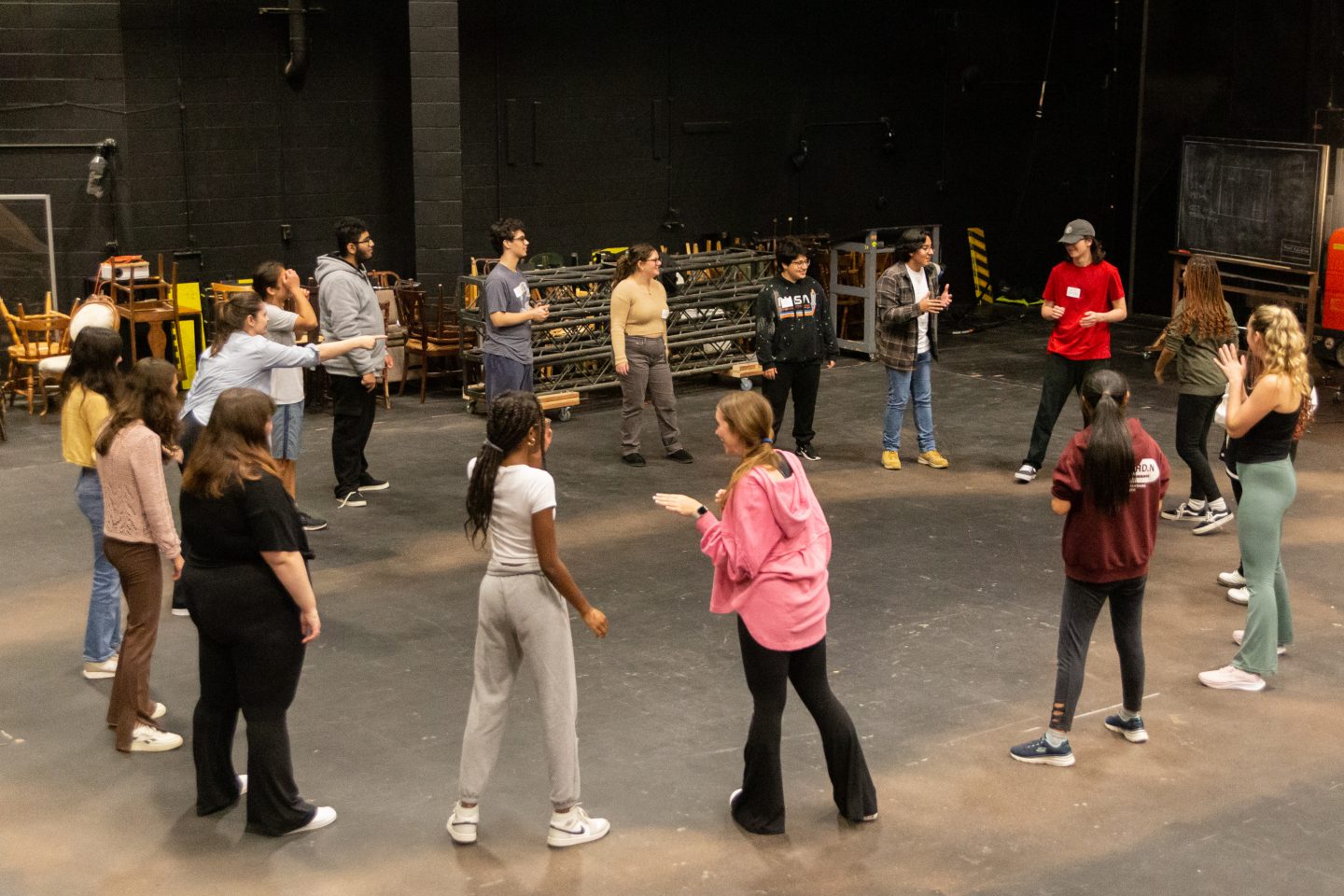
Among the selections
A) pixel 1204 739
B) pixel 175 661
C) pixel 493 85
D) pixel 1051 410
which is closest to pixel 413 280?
pixel 493 85

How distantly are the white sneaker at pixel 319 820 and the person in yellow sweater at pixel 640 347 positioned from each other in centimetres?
569

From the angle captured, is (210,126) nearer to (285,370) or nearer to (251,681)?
(285,370)

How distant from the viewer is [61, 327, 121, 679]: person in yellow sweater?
258 inches

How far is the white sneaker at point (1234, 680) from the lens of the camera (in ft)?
23.2

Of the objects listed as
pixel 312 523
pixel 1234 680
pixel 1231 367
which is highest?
pixel 1231 367

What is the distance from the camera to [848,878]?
17.8 feet

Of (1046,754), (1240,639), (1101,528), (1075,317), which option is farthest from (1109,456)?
(1075,317)

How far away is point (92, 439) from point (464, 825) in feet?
8.29

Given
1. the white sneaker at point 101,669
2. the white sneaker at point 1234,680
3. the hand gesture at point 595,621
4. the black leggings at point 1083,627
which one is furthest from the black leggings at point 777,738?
the white sneaker at point 101,669

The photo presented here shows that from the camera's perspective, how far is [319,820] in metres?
5.77

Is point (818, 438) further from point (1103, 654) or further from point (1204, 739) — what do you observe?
point (1204, 739)

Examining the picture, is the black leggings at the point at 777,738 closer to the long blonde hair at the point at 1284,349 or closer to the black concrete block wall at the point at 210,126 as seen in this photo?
the long blonde hair at the point at 1284,349

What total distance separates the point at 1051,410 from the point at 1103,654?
139 inches

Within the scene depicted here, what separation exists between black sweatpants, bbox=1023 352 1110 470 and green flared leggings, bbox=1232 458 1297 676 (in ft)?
11.7
